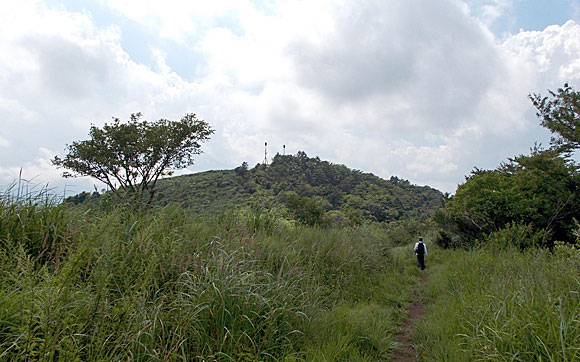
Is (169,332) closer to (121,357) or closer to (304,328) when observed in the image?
(121,357)

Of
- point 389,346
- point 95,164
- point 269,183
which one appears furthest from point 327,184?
point 389,346

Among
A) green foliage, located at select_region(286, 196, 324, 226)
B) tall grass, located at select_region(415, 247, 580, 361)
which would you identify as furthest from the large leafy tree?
tall grass, located at select_region(415, 247, 580, 361)

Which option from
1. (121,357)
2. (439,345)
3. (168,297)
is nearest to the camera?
(121,357)

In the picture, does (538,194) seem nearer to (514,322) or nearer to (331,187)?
(514,322)

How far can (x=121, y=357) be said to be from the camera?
2.45m

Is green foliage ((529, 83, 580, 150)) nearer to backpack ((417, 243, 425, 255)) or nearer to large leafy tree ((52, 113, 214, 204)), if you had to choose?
backpack ((417, 243, 425, 255))

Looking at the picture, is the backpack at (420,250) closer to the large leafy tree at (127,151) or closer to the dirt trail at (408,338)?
the dirt trail at (408,338)

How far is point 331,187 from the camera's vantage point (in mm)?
53844

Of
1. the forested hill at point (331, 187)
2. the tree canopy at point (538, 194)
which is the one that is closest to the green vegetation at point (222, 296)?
the tree canopy at point (538, 194)

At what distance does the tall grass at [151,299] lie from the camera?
2.39m

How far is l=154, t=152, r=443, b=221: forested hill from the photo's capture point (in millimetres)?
42312

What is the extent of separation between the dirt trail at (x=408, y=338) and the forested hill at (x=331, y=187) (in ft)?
99.0

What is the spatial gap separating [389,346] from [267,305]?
188 centimetres

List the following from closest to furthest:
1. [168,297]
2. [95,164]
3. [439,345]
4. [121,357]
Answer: [121,357], [168,297], [439,345], [95,164]
